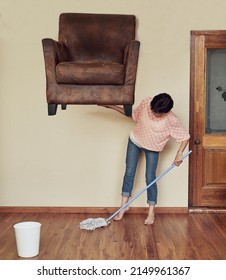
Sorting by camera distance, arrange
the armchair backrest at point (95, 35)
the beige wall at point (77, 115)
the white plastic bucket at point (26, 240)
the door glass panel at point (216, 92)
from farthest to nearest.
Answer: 1. the door glass panel at point (216, 92)
2. the beige wall at point (77, 115)
3. the armchair backrest at point (95, 35)
4. the white plastic bucket at point (26, 240)

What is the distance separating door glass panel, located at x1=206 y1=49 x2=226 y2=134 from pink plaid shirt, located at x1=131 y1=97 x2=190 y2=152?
66 cm

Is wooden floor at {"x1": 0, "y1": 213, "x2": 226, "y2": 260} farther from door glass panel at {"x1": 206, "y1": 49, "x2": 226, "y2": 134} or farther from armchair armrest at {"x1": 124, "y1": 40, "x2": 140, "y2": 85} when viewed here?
armchair armrest at {"x1": 124, "y1": 40, "x2": 140, "y2": 85}

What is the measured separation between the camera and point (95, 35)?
397 centimetres

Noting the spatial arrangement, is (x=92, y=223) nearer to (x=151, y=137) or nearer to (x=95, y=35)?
(x=151, y=137)

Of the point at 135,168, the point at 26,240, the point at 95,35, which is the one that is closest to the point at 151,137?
the point at 135,168

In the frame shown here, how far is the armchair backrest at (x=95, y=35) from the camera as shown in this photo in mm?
3932

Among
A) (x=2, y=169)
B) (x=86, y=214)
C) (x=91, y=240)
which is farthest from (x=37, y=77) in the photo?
(x=91, y=240)

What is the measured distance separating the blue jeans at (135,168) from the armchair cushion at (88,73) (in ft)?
2.77

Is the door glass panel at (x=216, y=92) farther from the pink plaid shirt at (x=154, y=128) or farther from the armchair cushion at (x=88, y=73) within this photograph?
the armchair cushion at (x=88, y=73)

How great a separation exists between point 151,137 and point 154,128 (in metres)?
0.10

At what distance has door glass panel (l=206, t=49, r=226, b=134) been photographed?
432 centimetres

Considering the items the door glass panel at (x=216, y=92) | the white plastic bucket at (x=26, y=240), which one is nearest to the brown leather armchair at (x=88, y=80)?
the white plastic bucket at (x=26, y=240)
